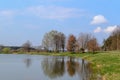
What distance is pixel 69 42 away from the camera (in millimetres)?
112750

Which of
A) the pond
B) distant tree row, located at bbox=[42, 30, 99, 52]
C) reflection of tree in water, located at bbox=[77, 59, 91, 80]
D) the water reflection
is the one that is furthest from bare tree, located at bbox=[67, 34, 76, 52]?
reflection of tree in water, located at bbox=[77, 59, 91, 80]

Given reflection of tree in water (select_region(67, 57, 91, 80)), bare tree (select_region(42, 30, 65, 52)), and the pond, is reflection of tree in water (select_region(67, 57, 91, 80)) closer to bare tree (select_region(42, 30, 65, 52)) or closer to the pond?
the pond

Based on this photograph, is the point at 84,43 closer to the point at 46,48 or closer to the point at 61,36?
the point at 61,36

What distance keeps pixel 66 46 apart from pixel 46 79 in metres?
90.1

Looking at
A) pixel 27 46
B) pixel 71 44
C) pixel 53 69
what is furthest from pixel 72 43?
pixel 53 69

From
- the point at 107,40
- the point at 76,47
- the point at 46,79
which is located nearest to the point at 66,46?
the point at 76,47

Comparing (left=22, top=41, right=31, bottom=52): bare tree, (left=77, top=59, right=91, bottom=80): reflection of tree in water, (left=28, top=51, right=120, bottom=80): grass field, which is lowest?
(left=77, top=59, right=91, bottom=80): reflection of tree in water

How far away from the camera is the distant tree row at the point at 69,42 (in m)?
109

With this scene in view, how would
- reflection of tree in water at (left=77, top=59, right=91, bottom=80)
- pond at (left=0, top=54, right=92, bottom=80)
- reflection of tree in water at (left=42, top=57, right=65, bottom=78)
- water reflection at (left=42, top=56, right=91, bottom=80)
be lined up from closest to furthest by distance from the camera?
1. reflection of tree in water at (left=77, top=59, right=91, bottom=80)
2. pond at (left=0, top=54, right=92, bottom=80)
3. water reflection at (left=42, top=56, right=91, bottom=80)
4. reflection of tree in water at (left=42, top=57, right=65, bottom=78)

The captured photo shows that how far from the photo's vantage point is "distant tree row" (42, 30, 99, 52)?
109062mm

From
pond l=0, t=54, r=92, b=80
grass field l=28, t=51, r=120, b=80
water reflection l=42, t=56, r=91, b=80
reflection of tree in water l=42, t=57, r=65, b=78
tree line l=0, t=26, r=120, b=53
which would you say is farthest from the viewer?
tree line l=0, t=26, r=120, b=53

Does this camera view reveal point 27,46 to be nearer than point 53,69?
No

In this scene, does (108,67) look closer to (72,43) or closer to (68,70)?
(68,70)

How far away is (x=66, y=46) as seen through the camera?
116m
